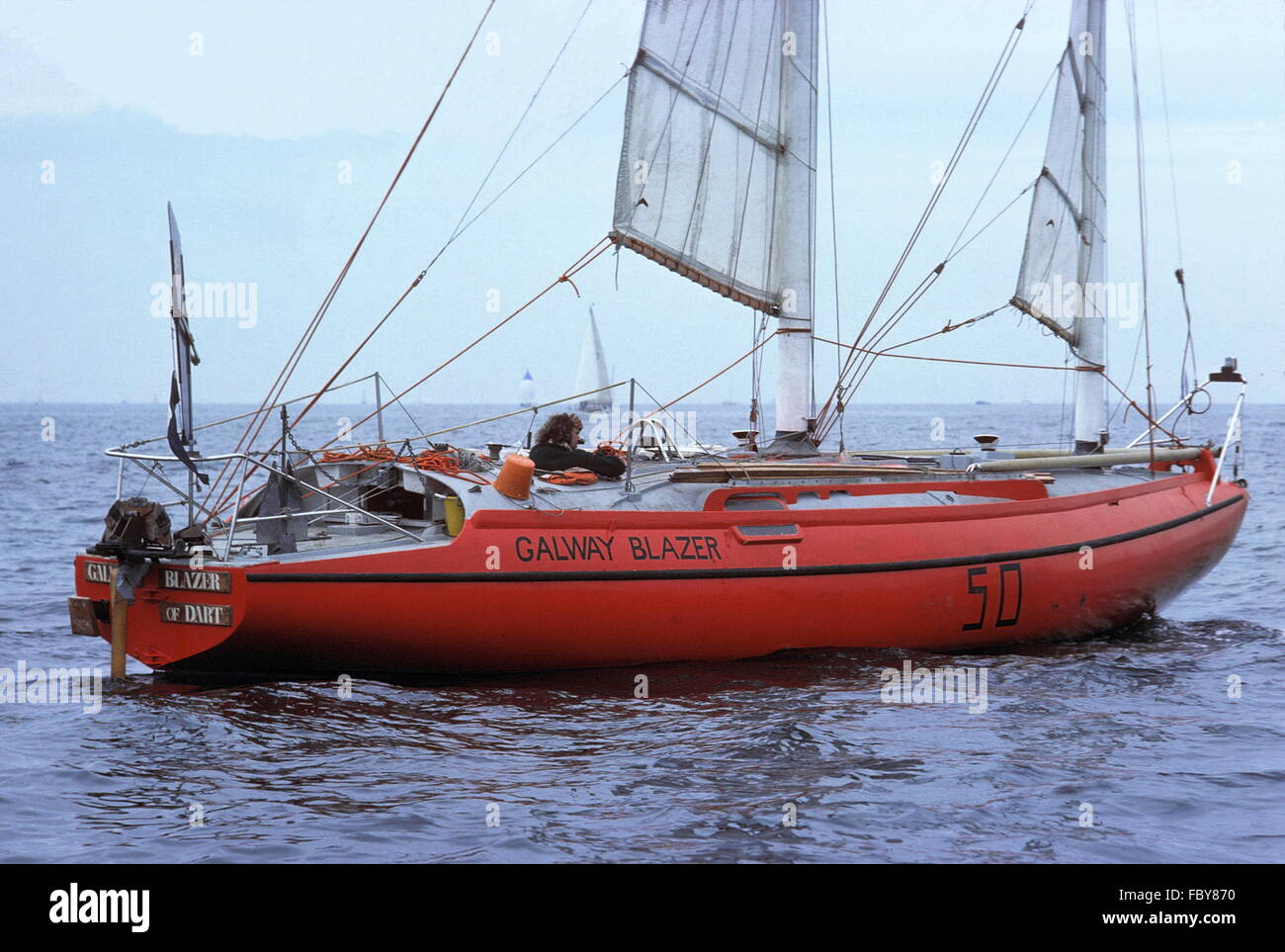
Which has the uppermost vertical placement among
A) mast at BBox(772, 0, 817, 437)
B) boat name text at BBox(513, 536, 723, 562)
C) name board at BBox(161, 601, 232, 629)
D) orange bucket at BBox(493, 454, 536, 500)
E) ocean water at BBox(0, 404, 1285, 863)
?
mast at BBox(772, 0, 817, 437)

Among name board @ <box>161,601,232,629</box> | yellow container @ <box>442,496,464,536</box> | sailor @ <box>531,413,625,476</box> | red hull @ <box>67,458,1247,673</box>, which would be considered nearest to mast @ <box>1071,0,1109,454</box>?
red hull @ <box>67,458,1247,673</box>

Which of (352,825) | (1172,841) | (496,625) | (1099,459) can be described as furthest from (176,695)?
(1099,459)

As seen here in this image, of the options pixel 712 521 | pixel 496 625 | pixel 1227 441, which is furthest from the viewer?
pixel 1227 441

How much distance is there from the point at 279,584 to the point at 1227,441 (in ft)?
37.7

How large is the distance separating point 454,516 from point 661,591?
1816mm

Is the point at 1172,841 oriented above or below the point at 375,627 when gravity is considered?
below

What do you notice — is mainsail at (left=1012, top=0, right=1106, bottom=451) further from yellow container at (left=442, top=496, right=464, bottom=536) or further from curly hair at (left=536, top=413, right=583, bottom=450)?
yellow container at (left=442, top=496, right=464, bottom=536)

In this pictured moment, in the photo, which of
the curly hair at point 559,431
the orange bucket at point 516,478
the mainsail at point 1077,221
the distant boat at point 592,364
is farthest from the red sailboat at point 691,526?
the distant boat at point 592,364

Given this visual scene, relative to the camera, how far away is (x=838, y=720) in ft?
32.6

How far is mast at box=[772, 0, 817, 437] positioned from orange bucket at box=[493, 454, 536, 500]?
13.1 ft

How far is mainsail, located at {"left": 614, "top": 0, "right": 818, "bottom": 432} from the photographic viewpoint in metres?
12.5

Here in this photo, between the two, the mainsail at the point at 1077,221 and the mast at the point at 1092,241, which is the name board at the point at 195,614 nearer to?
the mainsail at the point at 1077,221
